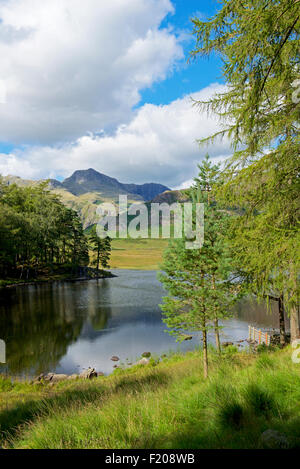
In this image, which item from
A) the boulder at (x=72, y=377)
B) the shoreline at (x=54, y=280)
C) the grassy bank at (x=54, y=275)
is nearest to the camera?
the boulder at (x=72, y=377)

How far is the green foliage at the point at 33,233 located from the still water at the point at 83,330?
1496 cm

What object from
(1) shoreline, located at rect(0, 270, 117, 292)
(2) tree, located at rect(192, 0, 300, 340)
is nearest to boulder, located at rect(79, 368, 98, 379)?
(2) tree, located at rect(192, 0, 300, 340)

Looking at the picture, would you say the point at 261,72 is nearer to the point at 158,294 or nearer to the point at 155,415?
the point at 155,415

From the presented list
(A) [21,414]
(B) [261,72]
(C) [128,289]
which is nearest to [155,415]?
(A) [21,414]

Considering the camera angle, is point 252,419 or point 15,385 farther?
point 15,385

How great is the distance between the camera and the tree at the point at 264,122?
15.1ft

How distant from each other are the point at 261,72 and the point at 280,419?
18.7ft

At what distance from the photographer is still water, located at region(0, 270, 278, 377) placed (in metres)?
17.2

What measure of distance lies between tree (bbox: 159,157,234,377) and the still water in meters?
2.48

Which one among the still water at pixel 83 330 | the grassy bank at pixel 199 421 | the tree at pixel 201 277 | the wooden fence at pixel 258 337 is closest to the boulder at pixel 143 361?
the still water at pixel 83 330

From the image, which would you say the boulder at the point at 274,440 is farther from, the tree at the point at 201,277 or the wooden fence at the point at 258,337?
the wooden fence at the point at 258,337

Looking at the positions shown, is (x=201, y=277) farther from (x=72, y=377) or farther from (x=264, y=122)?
(x=72, y=377)

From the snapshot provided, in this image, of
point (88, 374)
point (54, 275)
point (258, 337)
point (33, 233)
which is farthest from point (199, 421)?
point (54, 275)

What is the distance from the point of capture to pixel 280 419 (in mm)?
3799
